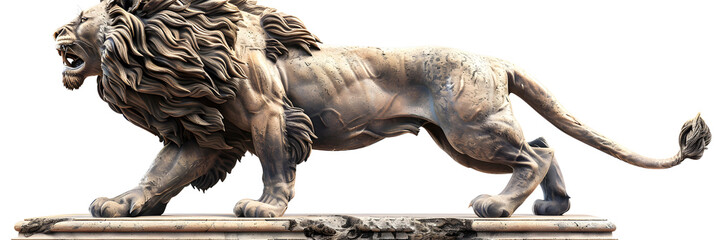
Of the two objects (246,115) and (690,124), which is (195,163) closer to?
(246,115)

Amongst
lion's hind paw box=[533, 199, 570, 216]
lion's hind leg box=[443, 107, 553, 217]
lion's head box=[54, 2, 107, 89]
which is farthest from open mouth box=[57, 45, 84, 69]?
lion's hind paw box=[533, 199, 570, 216]

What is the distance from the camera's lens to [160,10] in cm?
341

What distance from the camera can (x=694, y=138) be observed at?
11.7ft

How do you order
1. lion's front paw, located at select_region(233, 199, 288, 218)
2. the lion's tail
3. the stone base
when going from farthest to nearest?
the lion's tail < lion's front paw, located at select_region(233, 199, 288, 218) < the stone base

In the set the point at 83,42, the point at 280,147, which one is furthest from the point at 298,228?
the point at 83,42

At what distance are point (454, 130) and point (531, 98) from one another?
0.38 meters

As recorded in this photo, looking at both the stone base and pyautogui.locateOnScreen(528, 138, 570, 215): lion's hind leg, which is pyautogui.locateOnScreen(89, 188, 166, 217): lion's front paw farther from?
pyautogui.locateOnScreen(528, 138, 570, 215): lion's hind leg

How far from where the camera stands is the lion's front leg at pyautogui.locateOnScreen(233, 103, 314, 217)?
343cm

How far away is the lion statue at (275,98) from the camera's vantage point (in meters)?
3.37

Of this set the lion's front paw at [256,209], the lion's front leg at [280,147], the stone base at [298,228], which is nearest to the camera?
the stone base at [298,228]

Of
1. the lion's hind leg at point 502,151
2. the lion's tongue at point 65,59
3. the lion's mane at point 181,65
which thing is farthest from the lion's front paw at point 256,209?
the lion's tongue at point 65,59

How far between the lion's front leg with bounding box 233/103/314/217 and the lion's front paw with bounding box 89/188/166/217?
0.35 metres

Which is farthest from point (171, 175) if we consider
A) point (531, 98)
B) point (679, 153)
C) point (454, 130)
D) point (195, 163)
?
point (679, 153)

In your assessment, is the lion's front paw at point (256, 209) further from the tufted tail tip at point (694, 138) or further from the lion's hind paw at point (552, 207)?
the tufted tail tip at point (694, 138)
